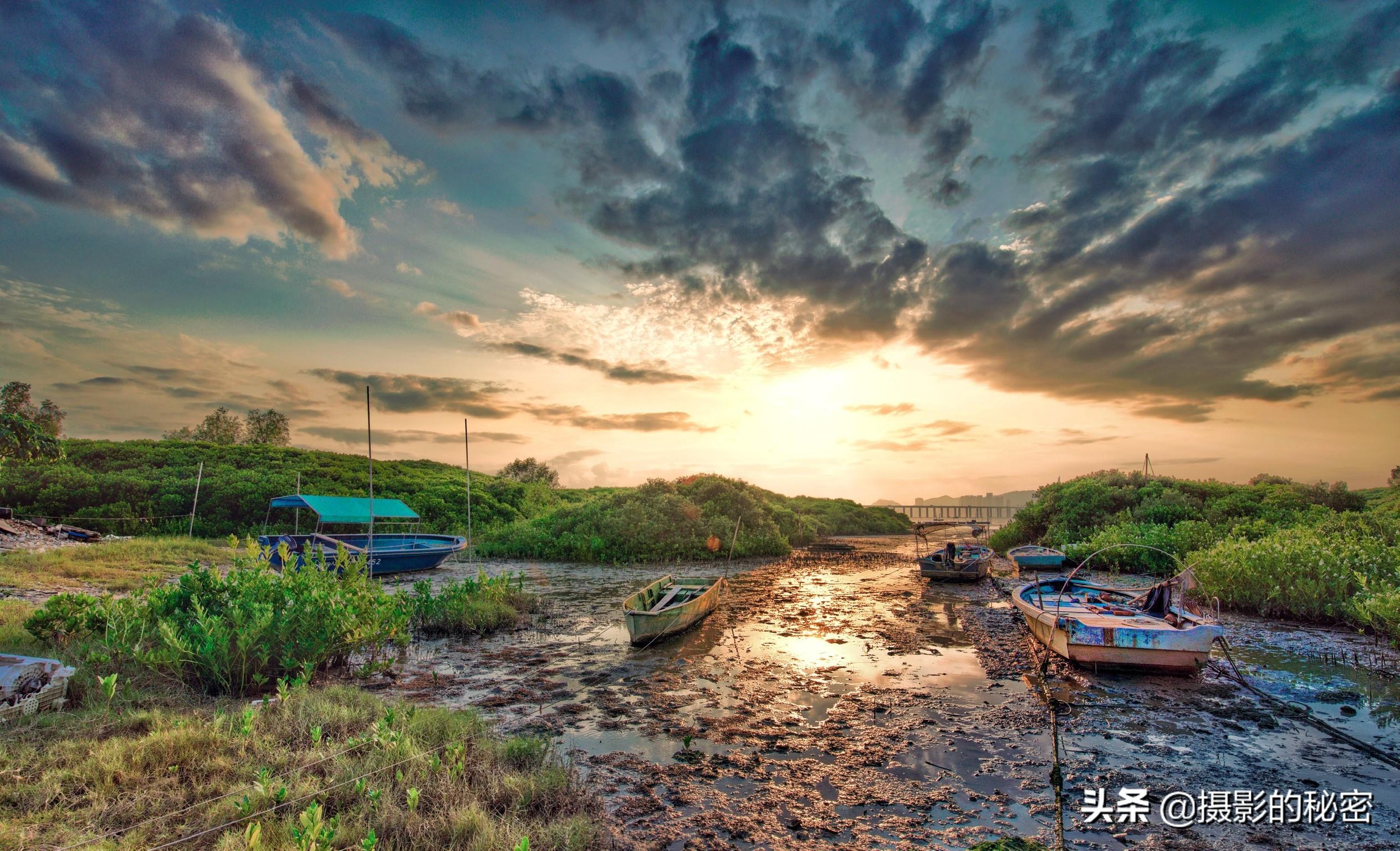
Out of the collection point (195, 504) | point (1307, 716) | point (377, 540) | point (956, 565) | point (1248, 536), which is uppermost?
point (195, 504)

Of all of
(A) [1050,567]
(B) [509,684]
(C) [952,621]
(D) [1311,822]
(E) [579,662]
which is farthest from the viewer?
(A) [1050,567]

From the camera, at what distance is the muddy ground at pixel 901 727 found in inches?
243

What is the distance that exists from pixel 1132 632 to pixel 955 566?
1357 centimetres

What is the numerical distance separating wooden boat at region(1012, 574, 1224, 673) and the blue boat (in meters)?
22.8

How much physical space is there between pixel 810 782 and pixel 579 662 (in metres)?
6.54

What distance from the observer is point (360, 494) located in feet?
147

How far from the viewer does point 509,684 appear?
35.3 ft

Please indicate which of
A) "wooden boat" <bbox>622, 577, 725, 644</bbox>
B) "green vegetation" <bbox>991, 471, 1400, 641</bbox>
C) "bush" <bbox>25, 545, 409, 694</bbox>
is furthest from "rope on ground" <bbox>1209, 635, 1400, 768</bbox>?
"bush" <bbox>25, 545, 409, 694</bbox>

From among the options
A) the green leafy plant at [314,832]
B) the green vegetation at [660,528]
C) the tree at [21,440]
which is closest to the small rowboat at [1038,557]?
the green vegetation at [660,528]

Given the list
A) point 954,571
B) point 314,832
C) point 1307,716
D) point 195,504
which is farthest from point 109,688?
point 195,504

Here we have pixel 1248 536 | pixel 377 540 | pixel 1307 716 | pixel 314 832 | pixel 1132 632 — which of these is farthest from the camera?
pixel 377 540

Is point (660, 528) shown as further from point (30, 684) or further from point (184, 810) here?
point (184, 810)

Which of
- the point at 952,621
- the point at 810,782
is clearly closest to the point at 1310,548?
the point at 952,621

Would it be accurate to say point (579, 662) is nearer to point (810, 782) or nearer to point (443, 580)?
point (810, 782)
